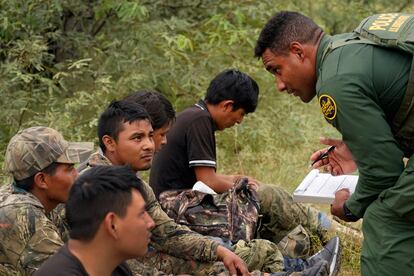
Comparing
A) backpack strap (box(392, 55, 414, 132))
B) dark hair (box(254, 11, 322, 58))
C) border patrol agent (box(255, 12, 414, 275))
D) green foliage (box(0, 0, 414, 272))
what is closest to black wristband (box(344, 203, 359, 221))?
border patrol agent (box(255, 12, 414, 275))

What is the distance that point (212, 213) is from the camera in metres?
4.59

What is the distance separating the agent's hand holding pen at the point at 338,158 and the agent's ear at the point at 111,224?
126cm

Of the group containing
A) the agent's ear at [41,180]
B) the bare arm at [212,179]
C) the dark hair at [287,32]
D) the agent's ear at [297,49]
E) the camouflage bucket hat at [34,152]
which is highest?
the dark hair at [287,32]

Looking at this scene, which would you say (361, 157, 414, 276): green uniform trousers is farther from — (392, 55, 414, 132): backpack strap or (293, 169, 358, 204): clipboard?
(293, 169, 358, 204): clipboard

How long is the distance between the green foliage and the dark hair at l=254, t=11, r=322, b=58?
3236mm

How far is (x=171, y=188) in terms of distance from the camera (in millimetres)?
4855

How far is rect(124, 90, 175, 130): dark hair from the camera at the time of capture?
15.1ft

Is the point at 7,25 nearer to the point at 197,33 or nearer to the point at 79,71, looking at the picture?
the point at 79,71

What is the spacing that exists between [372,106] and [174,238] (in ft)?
4.35

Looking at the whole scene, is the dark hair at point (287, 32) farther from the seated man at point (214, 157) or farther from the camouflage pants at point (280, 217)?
the camouflage pants at point (280, 217)

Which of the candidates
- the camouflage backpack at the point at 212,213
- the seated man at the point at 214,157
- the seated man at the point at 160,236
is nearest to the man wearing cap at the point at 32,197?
the seated man at the point at 160,236

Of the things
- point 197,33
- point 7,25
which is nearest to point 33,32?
point 7,25

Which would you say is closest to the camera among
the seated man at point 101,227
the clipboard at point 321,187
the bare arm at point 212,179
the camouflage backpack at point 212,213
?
the seated man at point 101,227

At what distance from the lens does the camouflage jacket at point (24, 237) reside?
346cm
